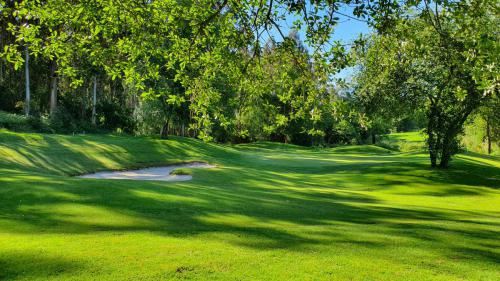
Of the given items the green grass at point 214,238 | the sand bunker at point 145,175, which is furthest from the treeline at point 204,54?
the sand bunker at point 145,175

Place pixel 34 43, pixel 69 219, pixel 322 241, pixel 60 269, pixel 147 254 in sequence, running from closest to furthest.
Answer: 1. pixel 60 269
2. pixel 147 254
3. pixel 322 241
4. pixel 69 219
5. pixel 34 43

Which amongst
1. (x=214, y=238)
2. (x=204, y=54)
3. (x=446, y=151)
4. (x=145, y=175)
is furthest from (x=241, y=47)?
(x=446, y=151)

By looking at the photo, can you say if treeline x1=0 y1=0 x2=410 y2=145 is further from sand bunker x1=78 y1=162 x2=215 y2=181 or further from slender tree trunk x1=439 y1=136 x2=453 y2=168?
slender tree trunk x1=439 y1=136 x2=453 y2=168

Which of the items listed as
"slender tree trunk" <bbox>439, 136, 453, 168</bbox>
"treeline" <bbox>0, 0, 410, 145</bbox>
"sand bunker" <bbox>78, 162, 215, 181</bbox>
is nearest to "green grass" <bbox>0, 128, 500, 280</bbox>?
"treeline" <bbox>0, 0, 410, 145</bbox>

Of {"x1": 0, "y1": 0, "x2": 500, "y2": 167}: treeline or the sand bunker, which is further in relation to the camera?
the sand bunker

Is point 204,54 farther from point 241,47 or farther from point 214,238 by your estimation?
point 214,238

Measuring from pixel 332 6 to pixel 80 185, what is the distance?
9087 millimetres

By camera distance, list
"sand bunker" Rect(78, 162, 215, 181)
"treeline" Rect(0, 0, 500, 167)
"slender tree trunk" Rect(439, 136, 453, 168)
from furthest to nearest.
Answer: "slender tree trunk" Rect(439, 136, 453, 168)
"sand bunker" Rect(78, 162, 215, 181)
"treeline" Rect(0, 0, 500, 167)

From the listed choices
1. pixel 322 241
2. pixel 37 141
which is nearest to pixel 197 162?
pixel 37 141

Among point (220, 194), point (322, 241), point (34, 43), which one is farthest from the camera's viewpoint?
point (220, 194)

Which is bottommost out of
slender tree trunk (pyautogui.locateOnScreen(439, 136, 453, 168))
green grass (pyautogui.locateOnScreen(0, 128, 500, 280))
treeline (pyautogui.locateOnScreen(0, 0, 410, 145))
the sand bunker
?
the sand bunker

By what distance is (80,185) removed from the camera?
43.0 feet

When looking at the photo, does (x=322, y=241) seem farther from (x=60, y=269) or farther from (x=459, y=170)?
(x=459, y=170)

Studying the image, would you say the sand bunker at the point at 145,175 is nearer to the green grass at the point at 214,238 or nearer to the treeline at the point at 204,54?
the green grass at the point at 214,238
